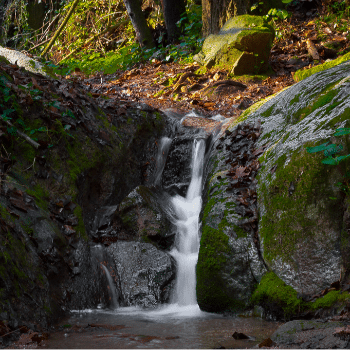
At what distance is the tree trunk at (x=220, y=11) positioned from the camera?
1084cm

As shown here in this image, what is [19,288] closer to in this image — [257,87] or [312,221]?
[312,221]

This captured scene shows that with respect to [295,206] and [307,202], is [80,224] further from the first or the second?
[307,202]

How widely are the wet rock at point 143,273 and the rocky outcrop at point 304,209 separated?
21.0 inches

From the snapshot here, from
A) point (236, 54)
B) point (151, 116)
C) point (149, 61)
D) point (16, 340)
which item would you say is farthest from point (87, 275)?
point (149, 61)

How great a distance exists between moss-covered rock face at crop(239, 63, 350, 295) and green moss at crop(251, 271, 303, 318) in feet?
0.24

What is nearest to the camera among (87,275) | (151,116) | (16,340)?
(16,340)

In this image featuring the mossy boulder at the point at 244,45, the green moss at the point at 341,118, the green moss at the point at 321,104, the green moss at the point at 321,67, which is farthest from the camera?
the mossy boulder at the point at 244,45

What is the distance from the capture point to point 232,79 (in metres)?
10.0

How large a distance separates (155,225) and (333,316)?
2.81 metres

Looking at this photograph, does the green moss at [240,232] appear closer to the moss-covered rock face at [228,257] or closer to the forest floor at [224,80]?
the moss-covered rock face at [228,257]

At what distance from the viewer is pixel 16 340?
9.49 feet

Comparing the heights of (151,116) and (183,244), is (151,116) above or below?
above

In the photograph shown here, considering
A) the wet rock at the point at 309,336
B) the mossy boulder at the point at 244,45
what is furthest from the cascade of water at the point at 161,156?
the wet rock at the point at 309,336

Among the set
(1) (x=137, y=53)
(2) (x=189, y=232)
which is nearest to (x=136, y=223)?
(2) (x=189, y=232)
